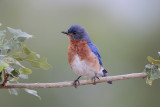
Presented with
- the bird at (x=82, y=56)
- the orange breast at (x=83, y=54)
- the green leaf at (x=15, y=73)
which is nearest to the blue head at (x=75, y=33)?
Result: the bird at (x=82, y=56)

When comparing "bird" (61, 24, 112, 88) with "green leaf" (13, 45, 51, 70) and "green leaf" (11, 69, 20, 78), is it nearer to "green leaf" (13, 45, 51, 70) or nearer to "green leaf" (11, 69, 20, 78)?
"green leaf" (13, 45, 51, 70)

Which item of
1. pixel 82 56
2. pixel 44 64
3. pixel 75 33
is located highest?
pixel 75 33

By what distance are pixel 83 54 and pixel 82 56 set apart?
48mm

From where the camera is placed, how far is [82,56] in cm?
582

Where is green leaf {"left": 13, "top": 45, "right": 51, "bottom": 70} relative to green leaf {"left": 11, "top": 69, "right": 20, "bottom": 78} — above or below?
above

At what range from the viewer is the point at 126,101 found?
27.8 feet

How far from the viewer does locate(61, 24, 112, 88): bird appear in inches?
228

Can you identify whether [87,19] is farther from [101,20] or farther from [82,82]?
[82,82]

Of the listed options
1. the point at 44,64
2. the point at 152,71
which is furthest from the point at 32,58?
the point at 152,71

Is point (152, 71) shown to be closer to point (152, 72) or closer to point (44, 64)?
point (152, 72)

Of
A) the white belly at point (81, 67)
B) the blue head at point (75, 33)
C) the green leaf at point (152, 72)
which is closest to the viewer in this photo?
the green leaf at point (152, 72)

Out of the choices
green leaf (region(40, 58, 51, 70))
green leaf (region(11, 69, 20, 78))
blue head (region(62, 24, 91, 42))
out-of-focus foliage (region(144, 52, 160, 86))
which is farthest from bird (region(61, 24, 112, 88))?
green leaf (region(11, 69, 20, 78))

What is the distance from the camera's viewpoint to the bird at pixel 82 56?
19.0 ft

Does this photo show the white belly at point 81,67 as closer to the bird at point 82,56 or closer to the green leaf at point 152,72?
the bird at point 82,56
